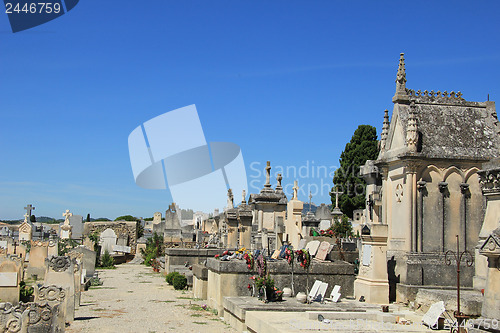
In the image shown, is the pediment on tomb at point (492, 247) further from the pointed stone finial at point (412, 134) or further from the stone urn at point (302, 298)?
the pointed stone finial at point (412, 134)

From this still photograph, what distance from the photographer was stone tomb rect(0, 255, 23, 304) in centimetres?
1303

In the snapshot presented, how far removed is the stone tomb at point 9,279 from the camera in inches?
513

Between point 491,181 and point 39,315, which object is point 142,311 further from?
point 491,181

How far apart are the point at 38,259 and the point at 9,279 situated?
10.8 m

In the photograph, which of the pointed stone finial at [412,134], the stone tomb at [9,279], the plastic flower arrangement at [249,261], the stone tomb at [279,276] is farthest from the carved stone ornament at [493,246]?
the stone tomb at [9,279]

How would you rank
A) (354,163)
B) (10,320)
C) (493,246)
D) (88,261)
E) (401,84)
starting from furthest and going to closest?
(354,163) < (88,261) < (401,84) < (10,320) < (493,246)

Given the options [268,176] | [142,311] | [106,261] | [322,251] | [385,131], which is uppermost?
[385,131]

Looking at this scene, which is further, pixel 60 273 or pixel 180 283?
pixel 180 283

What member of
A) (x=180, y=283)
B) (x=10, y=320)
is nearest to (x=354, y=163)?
(x=180, y=283)

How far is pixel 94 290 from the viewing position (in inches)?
710

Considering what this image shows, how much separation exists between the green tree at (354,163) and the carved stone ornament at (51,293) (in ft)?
108

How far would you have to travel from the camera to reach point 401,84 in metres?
14.4

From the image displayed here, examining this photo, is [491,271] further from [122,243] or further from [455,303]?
[122,243]

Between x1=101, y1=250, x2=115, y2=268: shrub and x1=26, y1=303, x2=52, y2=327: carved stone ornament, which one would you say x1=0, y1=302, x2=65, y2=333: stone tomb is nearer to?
x1=26, y1=303, x2=52, y2=327: carved stone ornament
